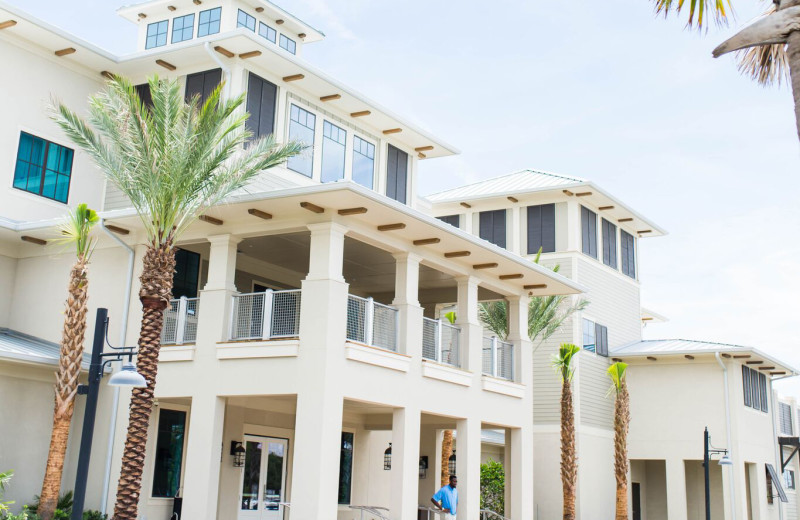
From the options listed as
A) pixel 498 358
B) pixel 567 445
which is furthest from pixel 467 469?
pixel 567 445

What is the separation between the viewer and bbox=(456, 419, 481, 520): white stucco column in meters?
19.6

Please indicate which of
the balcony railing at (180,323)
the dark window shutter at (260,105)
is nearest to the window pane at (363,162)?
the dark window shutter at (260,105)

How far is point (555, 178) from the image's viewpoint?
34375 mm

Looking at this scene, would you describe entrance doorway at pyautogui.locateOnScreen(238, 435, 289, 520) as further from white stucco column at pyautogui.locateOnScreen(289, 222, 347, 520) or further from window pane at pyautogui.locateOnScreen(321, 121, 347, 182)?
window pane at pyautogui.locateOnScreen(321, 121, 347, 182)

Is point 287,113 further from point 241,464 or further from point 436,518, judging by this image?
point 436,518

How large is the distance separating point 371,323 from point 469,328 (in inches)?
146

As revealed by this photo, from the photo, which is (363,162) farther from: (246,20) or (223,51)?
(246,20)

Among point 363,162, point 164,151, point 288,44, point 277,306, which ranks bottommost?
point 277,306

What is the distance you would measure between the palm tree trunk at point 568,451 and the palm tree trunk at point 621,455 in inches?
111

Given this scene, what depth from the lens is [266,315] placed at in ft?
56.3


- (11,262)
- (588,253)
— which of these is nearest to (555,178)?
(588,253)

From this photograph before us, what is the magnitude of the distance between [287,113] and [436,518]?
1214 centimetres

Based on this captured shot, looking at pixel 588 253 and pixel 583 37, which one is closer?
pixel 583 37

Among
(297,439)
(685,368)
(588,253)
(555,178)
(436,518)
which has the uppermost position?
(555,178)
